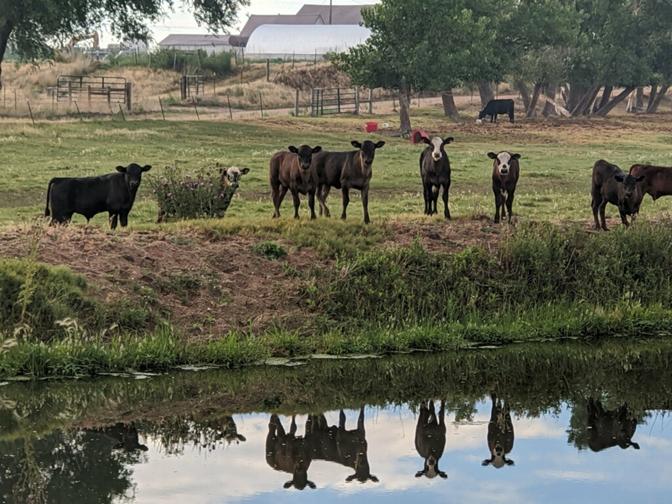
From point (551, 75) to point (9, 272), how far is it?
53.3 metres

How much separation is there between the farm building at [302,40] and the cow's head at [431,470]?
3475 inches

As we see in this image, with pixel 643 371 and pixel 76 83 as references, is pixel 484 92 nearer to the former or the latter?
pixel 76 83

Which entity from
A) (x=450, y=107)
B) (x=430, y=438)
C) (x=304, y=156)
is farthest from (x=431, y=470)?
(x=450, y=107)

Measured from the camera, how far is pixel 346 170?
69.1 ft

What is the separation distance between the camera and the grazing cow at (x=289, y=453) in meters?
10.8

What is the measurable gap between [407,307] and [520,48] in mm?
50738

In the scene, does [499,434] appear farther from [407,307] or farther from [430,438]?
[407,307]

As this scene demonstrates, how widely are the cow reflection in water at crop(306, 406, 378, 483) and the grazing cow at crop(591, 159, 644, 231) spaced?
9.13 meters

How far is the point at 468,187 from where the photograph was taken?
3125 cm

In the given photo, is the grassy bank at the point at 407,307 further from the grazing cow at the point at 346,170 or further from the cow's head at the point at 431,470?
the cow's head at the point at 431,470

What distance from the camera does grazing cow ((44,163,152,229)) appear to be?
813 inches

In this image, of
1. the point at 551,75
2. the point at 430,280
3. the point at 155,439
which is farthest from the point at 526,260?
the point at 551,75

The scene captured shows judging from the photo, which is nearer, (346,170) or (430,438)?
(430,438)

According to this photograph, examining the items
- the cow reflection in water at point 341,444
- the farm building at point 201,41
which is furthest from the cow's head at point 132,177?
the farm building at point 201,41
